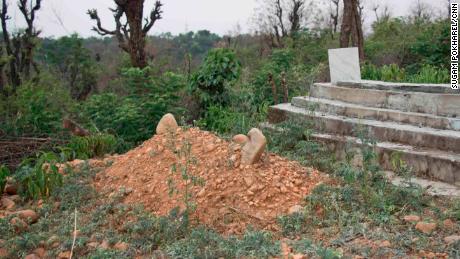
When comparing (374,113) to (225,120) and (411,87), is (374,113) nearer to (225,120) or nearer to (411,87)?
(411,87)

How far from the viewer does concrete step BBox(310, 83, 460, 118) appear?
4645 millimetres

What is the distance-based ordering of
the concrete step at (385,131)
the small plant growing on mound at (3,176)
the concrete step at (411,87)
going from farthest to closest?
the concrete step at (411,87) < the small plant growing on mound at (3,176) < the concrete step at (385,131)

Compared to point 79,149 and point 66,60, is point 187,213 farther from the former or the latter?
point 66,60

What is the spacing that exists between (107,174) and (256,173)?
5.31 feet

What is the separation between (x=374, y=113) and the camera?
5223 millimetres

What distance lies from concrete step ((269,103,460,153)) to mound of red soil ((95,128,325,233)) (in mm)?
855

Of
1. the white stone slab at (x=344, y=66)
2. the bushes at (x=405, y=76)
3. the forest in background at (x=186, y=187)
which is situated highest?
the white stone slab at (x=344, y=66)

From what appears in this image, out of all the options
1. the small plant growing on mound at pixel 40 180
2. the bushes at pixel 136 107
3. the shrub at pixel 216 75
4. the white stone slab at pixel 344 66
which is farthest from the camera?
the shrub at pixel 216 75

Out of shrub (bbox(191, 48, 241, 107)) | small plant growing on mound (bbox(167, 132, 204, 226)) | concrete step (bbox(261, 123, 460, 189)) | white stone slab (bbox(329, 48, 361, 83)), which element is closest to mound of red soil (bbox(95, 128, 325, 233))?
small plant growing on mound (bbox(167, 132, 204, 226))

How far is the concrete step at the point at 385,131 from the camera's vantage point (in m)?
4.27

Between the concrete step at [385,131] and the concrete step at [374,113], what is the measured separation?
0.26ft

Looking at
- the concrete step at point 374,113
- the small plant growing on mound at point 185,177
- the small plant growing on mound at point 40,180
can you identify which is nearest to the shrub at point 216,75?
the concrete step at point 374,113

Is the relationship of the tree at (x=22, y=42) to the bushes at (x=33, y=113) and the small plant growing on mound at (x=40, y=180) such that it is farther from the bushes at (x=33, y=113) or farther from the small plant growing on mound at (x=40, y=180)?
the small plant growing on mound at (x=40, y=180)

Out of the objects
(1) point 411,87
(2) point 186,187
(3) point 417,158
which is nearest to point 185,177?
(2) point 186,187
